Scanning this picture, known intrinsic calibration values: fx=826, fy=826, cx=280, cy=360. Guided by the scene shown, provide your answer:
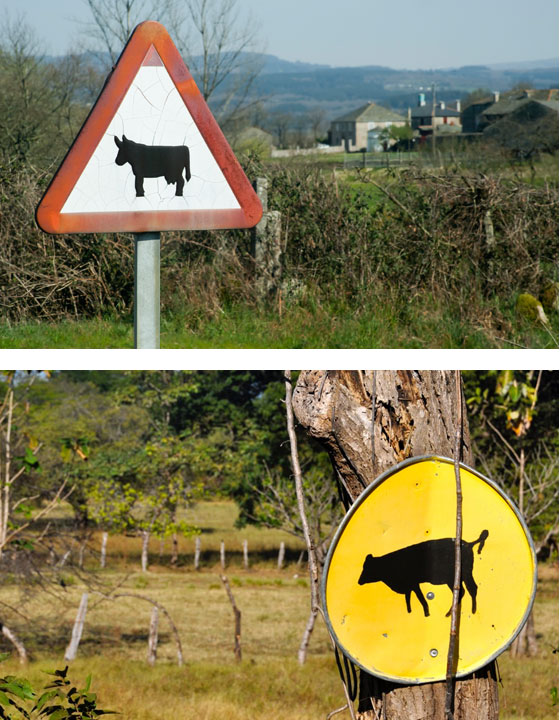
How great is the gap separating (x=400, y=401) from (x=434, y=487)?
0.24 metres

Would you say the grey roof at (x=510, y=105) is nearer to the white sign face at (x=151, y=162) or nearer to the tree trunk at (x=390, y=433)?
the white sign face at (x=151, y=162)

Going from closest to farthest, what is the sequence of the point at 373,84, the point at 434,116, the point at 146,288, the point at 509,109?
the point at 146,288 < the point at 434,116 < the point at 509,109 < the point at 373,84

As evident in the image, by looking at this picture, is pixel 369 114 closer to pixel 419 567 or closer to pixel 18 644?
pixel 18 644

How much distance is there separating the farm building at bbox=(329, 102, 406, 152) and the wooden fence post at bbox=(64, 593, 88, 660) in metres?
8.69

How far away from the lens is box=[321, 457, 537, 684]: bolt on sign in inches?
84.7

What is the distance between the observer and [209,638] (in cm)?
1189

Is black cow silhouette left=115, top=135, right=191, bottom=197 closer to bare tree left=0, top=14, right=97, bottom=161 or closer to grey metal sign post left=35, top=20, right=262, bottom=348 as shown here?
grey metal sign post left=35, top=20, right=262, bottom=348

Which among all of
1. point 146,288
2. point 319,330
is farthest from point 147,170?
point 319,330

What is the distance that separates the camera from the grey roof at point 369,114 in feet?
66.3

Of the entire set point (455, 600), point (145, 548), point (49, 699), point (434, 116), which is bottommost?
point (145, 548)

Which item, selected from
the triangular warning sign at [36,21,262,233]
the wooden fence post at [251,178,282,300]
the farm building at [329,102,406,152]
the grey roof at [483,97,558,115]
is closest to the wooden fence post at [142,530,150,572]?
the farm building at [329,102,406,152]

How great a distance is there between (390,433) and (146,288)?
3.43 ft

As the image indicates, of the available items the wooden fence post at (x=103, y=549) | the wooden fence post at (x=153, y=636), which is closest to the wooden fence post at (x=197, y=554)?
the wooden fence post at (x=103, y=549)

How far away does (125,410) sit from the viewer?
15.0 m
